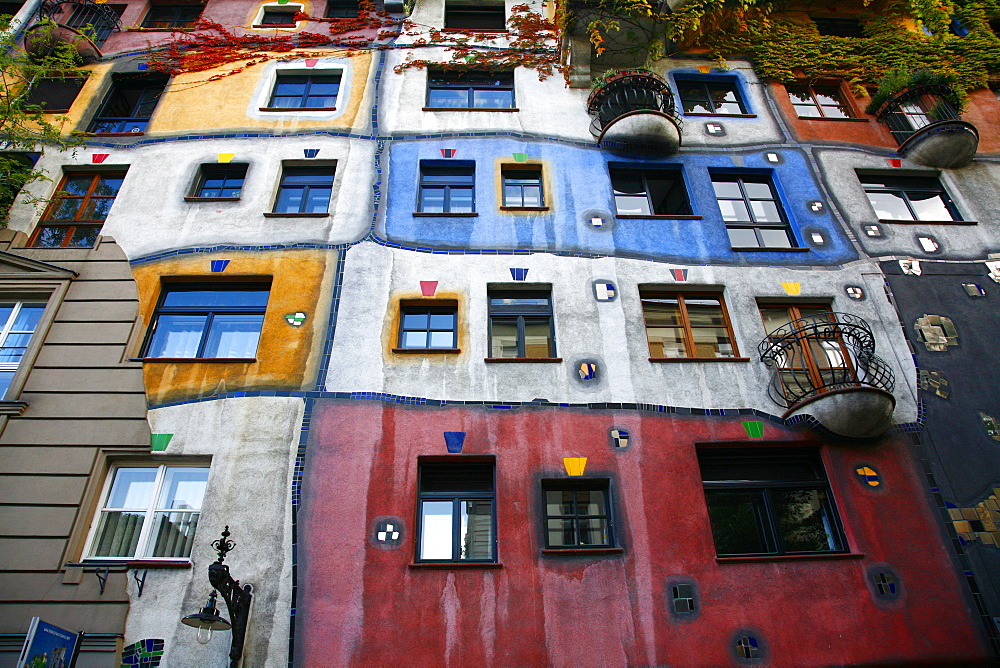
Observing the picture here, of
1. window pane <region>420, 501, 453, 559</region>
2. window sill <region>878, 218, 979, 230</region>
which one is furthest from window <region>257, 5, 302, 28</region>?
window sill <region>878, 218, 979, 230</region>

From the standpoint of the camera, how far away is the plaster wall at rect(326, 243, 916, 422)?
10.8 metres

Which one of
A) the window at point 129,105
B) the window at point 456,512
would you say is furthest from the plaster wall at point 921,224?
the window at point 129,105

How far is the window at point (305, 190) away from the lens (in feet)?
44.6

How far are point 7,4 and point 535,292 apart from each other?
1704 cm

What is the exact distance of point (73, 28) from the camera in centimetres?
1644

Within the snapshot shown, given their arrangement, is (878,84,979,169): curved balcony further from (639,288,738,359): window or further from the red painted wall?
the red painted wall

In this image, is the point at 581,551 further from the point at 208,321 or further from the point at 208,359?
the point at 208,321

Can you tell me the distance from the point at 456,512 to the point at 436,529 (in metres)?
0.37

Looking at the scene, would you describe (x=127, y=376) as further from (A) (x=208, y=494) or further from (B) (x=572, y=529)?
(B) (x=572, y=529)

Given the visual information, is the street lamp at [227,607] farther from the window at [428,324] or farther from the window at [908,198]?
the window at [908,198]

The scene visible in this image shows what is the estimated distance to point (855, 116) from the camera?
1565cm

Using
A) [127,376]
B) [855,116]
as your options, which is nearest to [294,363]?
[127,376]

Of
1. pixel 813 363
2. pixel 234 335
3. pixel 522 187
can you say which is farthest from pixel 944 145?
pixel 234 335

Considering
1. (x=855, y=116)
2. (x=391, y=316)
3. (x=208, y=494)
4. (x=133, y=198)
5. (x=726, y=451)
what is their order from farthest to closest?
(x=855, y=116) → (x=133, y=198) → (x=391, y=316) → (x=726, y=451) → (x=208, y=494)
